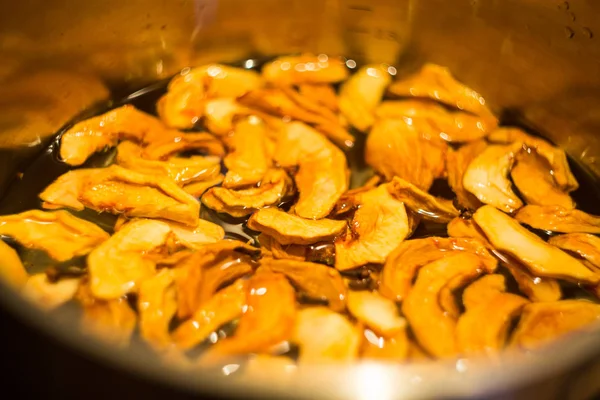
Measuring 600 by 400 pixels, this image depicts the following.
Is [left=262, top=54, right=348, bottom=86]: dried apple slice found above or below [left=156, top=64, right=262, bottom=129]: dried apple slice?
above

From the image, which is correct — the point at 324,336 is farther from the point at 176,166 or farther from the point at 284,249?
the point at 176,166

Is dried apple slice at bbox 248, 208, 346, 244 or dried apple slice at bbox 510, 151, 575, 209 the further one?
dried apple slice at bbox 510, 151, 575, 209

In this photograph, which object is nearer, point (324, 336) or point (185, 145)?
point (324, 336)

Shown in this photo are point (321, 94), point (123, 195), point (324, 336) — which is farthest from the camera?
point (321, 94)

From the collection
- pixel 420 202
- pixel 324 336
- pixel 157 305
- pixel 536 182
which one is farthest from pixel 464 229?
pixel 157 305

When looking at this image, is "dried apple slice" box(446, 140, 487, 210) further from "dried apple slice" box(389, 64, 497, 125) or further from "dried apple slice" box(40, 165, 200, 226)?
"dried apple slice" box(40, 165, 200, 226)

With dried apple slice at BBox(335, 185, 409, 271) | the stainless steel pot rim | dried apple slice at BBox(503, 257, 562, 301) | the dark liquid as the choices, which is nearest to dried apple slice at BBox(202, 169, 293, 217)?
the dark liquid

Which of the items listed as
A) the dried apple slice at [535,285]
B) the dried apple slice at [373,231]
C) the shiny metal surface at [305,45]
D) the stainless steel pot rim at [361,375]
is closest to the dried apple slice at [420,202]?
the dried apple slice at [373,231]

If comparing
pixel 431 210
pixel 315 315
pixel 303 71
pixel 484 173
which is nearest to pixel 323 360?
pixel 315 315
